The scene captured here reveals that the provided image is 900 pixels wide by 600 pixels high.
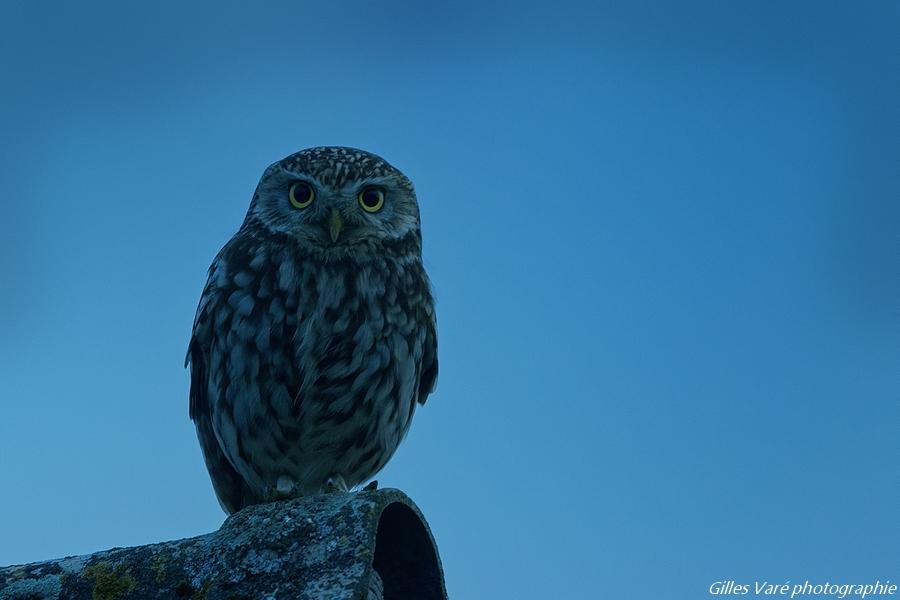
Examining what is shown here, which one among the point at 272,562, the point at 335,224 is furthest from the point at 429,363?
the point at 272,562

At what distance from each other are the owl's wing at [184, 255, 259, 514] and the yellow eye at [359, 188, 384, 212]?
80 centimetres

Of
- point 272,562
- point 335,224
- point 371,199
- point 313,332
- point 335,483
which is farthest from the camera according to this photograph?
point 371,199

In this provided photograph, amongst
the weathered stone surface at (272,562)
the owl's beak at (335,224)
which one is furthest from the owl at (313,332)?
the weathered stone surface at (272,562)

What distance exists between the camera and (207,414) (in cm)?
484

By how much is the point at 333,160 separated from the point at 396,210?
1.25ft

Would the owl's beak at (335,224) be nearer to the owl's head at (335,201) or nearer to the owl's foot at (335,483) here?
the owl's head at (335,201)

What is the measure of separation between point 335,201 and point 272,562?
224 cm

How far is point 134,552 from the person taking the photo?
2916mm

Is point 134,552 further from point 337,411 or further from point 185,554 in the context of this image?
point 337,411

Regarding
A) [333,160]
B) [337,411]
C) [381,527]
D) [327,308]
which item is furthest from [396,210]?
[381,527]

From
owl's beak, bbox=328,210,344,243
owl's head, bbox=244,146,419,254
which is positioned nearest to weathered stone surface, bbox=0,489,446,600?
owl's beak, bbox=328,210,344,243

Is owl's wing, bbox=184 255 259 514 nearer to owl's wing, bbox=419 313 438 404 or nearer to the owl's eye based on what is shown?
the owl's eye

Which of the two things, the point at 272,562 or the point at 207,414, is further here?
the point at 207,414

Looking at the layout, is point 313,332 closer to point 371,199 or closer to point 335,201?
point 335,201
